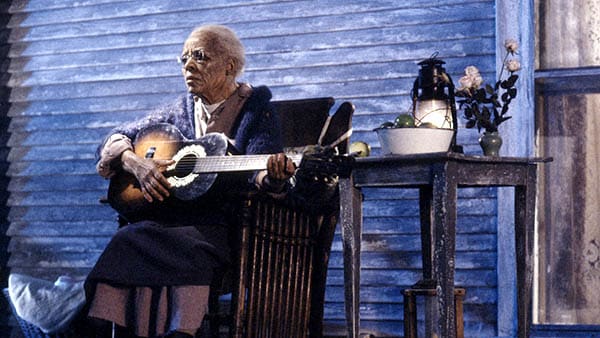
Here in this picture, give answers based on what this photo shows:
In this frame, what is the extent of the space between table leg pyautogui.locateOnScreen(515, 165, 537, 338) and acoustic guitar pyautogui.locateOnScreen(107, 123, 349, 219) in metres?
0.87

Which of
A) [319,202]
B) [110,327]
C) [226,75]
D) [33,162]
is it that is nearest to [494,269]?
[319,202]

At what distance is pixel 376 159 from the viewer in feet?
10.8

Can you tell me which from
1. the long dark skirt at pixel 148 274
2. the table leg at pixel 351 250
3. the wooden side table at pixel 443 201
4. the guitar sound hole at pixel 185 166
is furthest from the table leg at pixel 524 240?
the guitar sound hole at pixel 185 166

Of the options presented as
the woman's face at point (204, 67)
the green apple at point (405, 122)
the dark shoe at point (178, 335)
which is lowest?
the dark shoe at point (178, 335)

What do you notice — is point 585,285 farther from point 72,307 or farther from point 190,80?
point 72,307

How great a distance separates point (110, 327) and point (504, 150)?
201 centimetres

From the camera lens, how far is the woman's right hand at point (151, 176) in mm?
3682

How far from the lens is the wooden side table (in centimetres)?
312

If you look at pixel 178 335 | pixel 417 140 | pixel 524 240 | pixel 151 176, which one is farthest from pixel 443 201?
pixel 151 176

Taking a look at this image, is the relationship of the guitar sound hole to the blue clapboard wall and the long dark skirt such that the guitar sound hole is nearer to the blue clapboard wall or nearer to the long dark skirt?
the long dark skirt

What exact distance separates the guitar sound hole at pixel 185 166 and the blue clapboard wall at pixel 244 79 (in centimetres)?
126

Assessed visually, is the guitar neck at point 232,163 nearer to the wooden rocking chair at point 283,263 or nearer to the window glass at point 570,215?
the wooden rocking chair at point 283,263

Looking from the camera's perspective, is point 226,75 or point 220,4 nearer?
point 226,75

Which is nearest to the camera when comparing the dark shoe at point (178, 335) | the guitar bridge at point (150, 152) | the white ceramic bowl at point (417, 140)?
the white ceramic bowl at point (417, 140)
